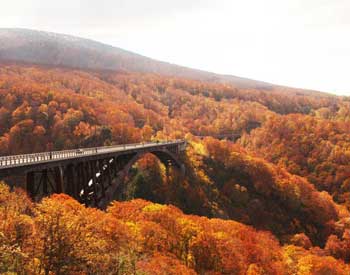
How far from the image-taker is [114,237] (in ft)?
96.1

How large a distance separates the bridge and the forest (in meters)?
2.25

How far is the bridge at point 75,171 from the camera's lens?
2911cm

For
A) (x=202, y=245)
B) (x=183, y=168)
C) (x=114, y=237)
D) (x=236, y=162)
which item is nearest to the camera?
(x=114, y=237)

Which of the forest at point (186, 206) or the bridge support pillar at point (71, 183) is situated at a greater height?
the bridge support pillar at point (71, 183)

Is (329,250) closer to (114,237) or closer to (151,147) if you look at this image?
(151,147)

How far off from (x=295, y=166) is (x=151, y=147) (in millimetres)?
87372

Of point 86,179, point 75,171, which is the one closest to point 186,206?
point 75,171

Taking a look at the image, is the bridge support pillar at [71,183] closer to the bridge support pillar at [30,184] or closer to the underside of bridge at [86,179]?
the underside of bridge at [86,179]

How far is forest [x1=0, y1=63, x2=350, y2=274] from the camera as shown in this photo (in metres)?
21.6

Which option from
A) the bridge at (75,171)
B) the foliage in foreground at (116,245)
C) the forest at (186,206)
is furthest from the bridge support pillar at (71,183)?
the forest at (186,206)

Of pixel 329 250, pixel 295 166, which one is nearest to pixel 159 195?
pixel 329 250

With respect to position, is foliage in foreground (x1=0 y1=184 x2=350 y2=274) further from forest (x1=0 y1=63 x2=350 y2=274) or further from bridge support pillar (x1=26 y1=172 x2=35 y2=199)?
bridge support pillar (x1=26 y1=172 x2=35 y2=199)

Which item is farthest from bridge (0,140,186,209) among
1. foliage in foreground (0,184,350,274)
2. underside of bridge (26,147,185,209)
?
foliage in foreground (0,184,350,274)

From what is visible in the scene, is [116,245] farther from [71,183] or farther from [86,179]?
[86,179]
